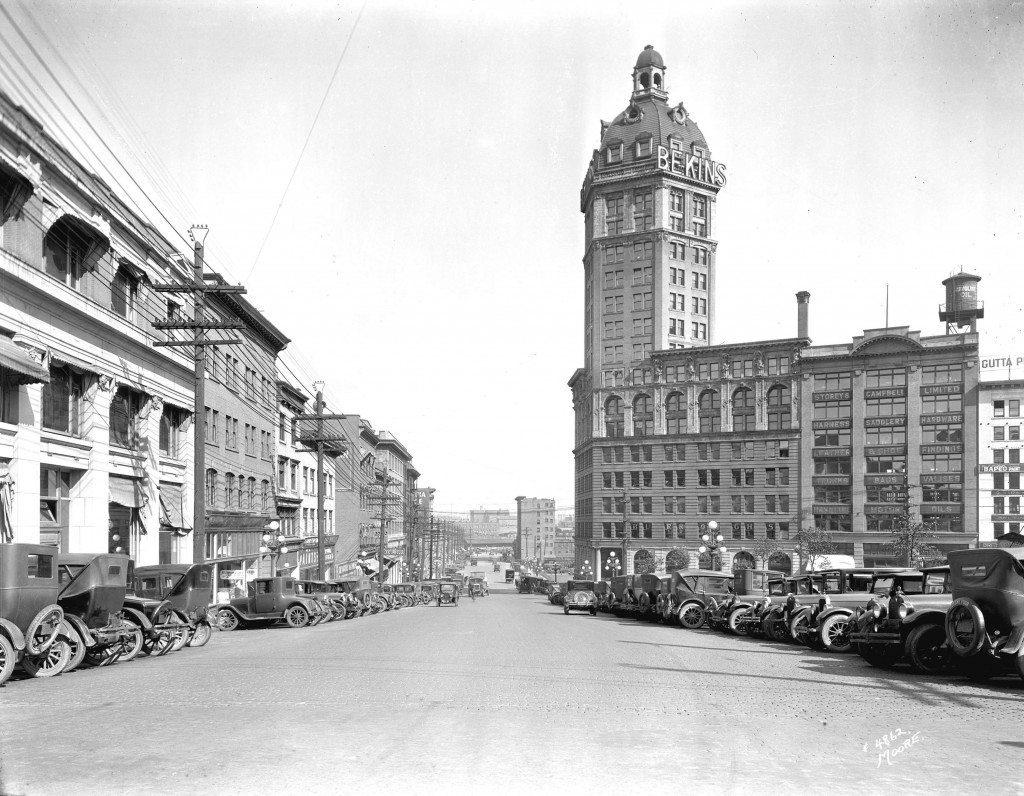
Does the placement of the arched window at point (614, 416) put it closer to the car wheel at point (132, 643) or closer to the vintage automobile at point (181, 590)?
the vintage automobile at point (181, 590)

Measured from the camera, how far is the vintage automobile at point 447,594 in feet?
178

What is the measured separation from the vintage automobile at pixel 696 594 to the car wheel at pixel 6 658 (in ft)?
64.8

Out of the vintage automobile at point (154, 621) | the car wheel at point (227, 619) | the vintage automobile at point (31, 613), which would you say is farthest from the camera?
the car wheel at point (227, 619)

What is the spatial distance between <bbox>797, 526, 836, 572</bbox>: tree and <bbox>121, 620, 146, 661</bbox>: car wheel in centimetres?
7178

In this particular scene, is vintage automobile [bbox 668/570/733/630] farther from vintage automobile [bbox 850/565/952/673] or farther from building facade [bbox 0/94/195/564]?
building facade [bbox 0/94/195/564]

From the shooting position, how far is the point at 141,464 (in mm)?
32625

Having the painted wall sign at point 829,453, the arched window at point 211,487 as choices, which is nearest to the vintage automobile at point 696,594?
the arched window at point 211,487

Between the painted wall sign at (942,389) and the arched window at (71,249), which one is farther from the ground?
the arched window at (71,249)

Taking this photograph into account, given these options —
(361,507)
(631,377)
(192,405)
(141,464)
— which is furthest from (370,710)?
(631,377)

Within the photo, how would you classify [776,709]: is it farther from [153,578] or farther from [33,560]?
[153,578]

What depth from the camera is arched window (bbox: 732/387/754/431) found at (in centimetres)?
9738

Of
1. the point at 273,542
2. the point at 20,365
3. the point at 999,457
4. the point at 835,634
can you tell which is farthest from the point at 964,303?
the point at 20,365

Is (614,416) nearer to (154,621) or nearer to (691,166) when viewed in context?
(691,166)

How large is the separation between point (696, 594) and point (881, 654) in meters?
12.6
